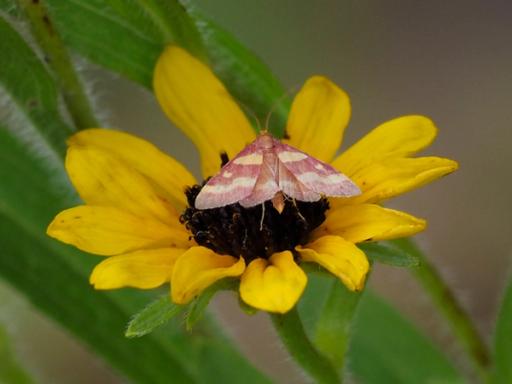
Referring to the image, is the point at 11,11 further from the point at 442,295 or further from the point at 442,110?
the point at 442,110

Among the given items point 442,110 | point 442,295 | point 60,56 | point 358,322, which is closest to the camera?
point 60,56

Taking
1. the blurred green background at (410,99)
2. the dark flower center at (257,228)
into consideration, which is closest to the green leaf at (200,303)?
the dark flower center at (257,228)

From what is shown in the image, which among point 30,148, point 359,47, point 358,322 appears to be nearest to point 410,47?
point 359,47

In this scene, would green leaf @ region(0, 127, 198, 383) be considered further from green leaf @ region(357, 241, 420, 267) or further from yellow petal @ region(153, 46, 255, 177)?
green leaf @ region(357, 241, 420, 267)

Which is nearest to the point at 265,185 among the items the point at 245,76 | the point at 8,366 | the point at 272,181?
the point at 272,181

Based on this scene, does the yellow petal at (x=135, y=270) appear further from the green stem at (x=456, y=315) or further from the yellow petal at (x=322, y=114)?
the green stem at (x=456, y=315)

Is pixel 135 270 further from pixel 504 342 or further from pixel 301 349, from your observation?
pixel 504 342
